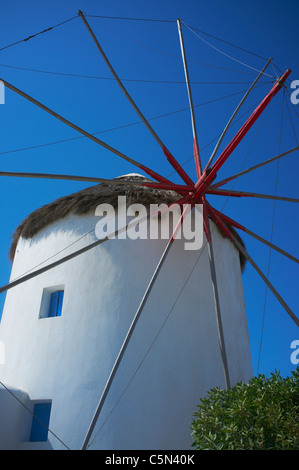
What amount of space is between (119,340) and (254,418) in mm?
3582

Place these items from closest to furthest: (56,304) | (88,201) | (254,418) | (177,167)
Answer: (254,418) < (177,167) < (56,304) < (88,201)

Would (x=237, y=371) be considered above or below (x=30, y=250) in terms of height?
below

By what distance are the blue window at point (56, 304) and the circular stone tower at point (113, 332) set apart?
0.08 feet

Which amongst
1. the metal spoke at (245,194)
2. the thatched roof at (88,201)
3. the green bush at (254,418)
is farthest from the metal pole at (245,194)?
the green bush at (254,418)

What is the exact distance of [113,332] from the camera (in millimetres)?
9414

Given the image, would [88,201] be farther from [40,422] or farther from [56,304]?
[40,422]

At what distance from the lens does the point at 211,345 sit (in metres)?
9.91

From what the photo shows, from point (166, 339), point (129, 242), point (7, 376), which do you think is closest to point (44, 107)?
point (129, 242)

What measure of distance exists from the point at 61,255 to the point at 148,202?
89.5 inches

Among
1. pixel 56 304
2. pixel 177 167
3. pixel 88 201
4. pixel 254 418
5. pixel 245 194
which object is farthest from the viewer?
pixel 88 201

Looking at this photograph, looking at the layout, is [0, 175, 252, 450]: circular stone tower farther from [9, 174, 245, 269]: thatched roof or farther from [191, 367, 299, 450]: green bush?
[191, 367, 299, 450]: green bush

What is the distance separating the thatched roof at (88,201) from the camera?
35.5 ft

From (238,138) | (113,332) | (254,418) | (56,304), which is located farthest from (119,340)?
(238,138)

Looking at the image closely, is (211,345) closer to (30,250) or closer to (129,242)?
(129,242)
